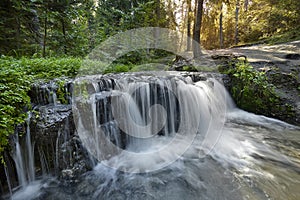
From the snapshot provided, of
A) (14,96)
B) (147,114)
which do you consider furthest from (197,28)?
(14,96)

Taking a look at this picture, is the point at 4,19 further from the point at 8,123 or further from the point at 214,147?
the point at 214,147

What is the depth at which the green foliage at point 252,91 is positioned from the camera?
5855mm

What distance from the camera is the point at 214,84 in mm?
6473

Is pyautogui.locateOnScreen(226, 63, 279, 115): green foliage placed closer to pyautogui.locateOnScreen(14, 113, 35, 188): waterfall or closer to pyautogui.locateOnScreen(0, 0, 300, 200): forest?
pyautogui.locateOnScreen(0, 0, 300, 200): forest

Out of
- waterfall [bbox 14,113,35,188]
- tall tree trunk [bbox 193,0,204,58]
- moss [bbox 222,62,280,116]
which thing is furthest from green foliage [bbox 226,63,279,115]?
waterfall [bbox 14,113,35,188]

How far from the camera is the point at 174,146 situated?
456cm

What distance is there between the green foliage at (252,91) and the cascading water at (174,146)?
1.32 ft

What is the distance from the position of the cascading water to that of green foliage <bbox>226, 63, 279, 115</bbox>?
0.40 meters

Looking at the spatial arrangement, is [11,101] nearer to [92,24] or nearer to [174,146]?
[174,146]

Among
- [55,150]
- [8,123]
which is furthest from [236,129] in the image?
[8,123]

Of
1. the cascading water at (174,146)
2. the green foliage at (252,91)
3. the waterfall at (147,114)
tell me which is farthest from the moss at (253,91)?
the waterfall at (147,114)

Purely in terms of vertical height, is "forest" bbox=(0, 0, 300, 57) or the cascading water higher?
"forest" bbox=(0, 0, 300, 57)

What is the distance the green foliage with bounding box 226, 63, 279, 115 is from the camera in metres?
5.86

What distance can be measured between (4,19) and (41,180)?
5.69 metres
